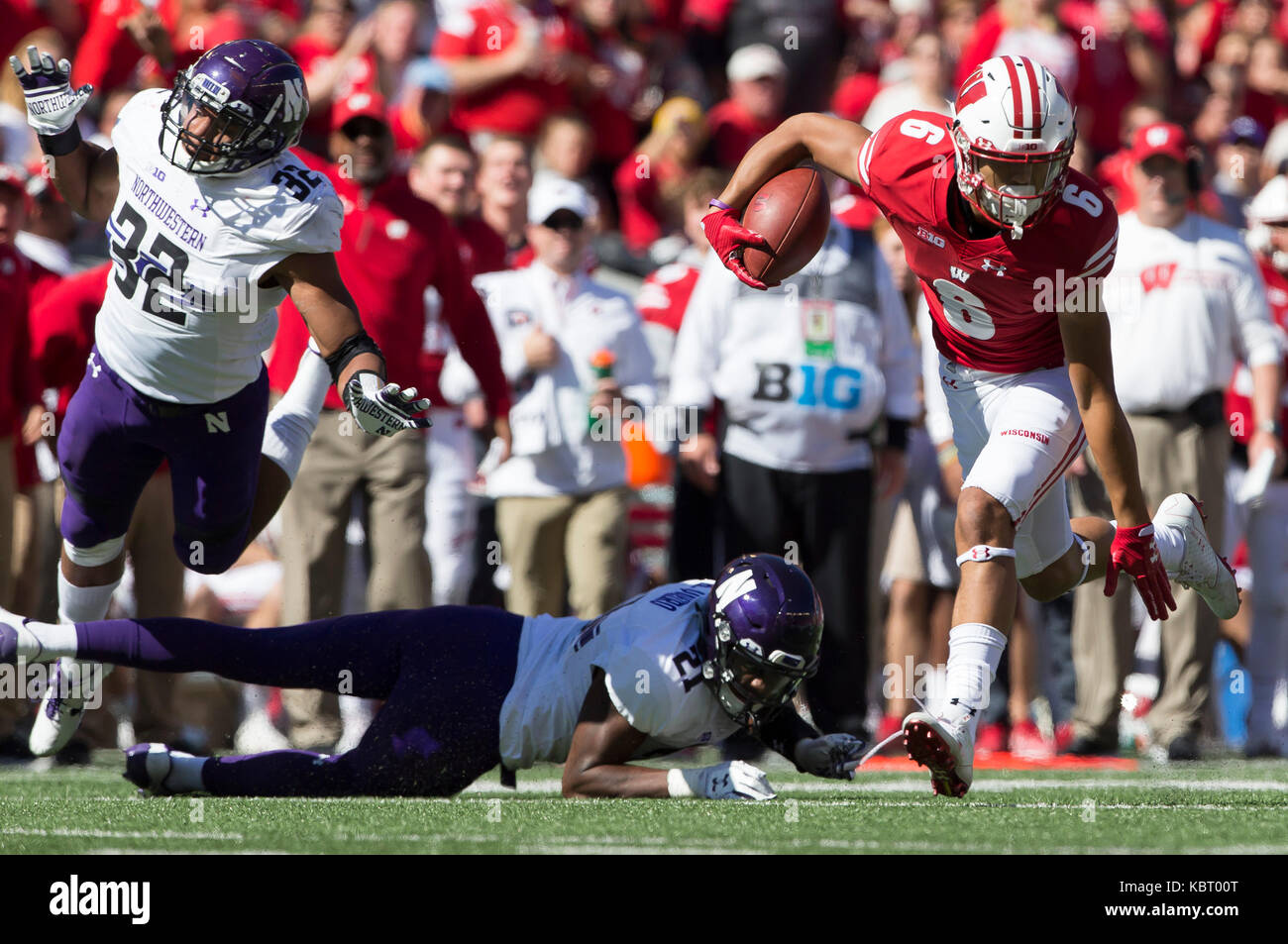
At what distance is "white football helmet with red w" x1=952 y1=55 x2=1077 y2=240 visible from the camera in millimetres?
4992

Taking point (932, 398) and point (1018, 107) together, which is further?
point (932, 398)

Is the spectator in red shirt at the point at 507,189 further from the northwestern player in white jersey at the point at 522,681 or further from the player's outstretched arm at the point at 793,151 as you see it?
the northwestern player in white jersey at the point at 522,681

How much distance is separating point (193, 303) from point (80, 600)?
113 cm

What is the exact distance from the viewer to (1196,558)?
609 cm

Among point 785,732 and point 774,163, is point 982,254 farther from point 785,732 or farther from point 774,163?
point 785,732

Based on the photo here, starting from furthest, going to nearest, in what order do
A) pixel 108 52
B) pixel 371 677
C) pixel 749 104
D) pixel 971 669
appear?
1. pixel 749 104
2. pixel 108 52
3. pixel 371 677
4. pixel 971 669

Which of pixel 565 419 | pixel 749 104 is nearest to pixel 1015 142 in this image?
pixel 565 419

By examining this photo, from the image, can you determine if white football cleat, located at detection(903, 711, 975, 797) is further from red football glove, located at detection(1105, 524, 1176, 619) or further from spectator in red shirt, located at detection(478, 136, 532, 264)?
spectator in red shirt, located at detection(478, 136, 532, 264)

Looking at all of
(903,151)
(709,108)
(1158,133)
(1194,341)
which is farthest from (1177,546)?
(709,108)

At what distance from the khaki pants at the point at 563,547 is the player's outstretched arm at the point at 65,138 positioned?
2477 mm

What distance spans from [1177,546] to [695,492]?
95.5 inches

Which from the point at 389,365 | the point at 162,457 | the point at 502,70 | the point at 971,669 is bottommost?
the point at 971,669

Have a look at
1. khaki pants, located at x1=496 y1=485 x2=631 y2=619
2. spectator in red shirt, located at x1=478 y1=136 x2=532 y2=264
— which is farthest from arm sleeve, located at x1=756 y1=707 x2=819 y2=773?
spectator in red shirt, located at x1=478 y1=136 x2=532 y2=264

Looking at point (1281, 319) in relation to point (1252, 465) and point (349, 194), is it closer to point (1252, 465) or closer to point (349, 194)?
point (1252, 465)
